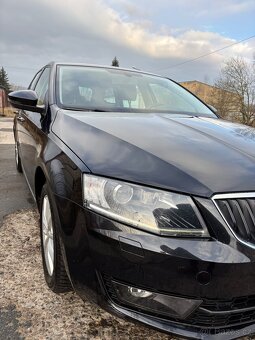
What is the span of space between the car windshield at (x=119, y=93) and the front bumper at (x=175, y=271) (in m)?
1.37

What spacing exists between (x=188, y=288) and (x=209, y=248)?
0.65 ft

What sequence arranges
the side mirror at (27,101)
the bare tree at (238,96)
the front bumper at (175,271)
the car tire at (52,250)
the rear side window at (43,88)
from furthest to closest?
the bare tree at (238,96) < the rear side window at (43,88) < the side mirror at (27,101) < the car tire at (52,250) < the front bumper at (175,271)

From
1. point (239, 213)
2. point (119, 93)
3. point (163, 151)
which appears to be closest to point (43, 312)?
point (163, 151)

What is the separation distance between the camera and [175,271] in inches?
60.8

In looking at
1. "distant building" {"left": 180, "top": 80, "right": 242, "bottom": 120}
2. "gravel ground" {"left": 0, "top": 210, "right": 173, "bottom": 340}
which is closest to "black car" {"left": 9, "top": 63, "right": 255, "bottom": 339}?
"gravel ground" {"left": 0, "top": 210, "right": 173, "bottom": 340}

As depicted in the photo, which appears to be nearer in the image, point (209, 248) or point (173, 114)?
point (209, 248)

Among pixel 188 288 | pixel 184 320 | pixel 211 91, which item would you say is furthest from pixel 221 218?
pixel 211 91

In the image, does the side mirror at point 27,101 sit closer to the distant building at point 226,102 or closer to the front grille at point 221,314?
the front grille at point 221,314

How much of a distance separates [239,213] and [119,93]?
6.38ft

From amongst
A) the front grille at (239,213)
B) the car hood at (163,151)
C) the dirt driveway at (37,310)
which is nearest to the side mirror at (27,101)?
the car hood at (163,151)

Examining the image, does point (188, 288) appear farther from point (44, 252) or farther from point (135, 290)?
point (44, 252)

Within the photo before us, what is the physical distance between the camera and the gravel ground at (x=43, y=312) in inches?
79.4

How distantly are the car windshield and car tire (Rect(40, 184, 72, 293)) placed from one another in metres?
0.82

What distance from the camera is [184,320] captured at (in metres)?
1.65
